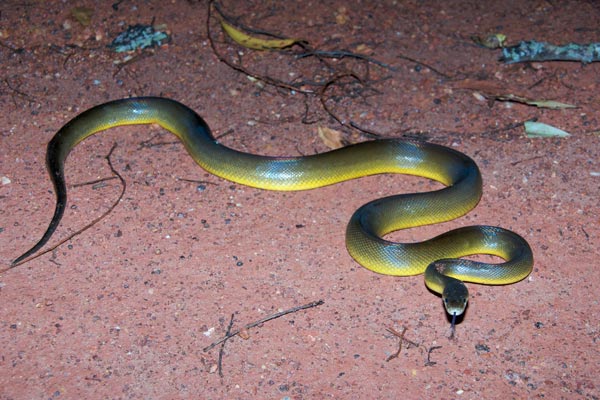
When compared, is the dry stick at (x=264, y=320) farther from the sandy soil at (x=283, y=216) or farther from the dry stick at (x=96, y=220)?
the dry stick at (x=96, y=220)

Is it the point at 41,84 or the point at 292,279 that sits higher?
the point at 41,84

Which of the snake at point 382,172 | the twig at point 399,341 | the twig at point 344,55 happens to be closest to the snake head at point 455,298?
the snake at point 382,172

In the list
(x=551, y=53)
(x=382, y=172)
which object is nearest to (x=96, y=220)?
(x=382, y=172)

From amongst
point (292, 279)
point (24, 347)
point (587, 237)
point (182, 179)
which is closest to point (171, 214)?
point (182, 179)

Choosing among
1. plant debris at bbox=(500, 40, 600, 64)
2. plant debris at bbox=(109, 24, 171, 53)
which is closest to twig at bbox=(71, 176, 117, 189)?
plant debris at bbox=(109, 24, 171, 53)

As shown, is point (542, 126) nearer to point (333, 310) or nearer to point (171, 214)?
point (333, 310)

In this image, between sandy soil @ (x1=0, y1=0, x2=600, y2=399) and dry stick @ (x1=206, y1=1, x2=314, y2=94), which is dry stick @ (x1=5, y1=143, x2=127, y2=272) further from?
dry stick @ (x1=206, y1=1, x2=314, y2=94)

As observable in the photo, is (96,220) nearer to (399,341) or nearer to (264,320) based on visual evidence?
(264,320)
